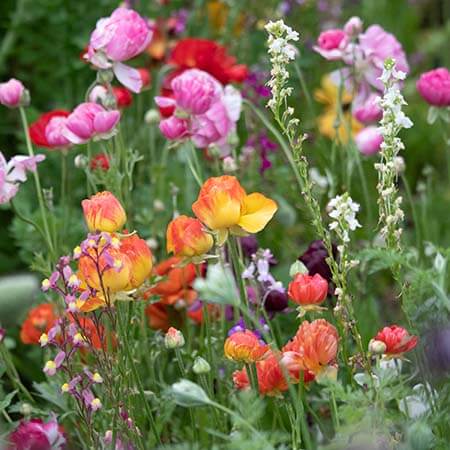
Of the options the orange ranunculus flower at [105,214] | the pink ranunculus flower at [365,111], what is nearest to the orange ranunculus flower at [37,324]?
the orange ranunculus flower at [105,214]

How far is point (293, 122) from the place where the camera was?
1321 millimetres

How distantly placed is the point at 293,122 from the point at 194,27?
179cm

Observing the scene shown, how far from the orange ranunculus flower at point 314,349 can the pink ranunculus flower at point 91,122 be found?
1.60 feet

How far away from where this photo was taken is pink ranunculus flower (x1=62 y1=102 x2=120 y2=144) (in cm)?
160

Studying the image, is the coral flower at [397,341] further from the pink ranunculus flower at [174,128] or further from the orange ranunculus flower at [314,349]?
the pink ranunculus flower at [174,128]

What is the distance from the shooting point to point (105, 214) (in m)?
1.35

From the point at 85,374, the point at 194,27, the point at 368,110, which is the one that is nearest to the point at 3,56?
the point at 194,27

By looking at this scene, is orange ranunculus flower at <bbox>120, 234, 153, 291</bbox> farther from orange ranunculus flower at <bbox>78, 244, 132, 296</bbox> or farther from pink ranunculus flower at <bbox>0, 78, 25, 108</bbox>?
pink ranunculus flower at <bbox>0, 78, 25, 108</bbox>

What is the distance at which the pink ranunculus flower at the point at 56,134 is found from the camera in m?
1.75

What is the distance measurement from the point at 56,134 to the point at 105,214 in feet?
1.46

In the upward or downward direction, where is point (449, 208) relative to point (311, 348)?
downward

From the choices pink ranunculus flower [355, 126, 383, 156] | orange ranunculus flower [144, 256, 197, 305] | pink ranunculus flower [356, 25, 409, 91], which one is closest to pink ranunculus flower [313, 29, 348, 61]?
pink ranunculus flower [356, 25, 409, 91]

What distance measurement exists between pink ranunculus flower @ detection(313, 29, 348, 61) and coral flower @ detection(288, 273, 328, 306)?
26.8 inches

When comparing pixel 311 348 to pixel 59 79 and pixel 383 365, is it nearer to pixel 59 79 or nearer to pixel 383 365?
pixel 383 365
